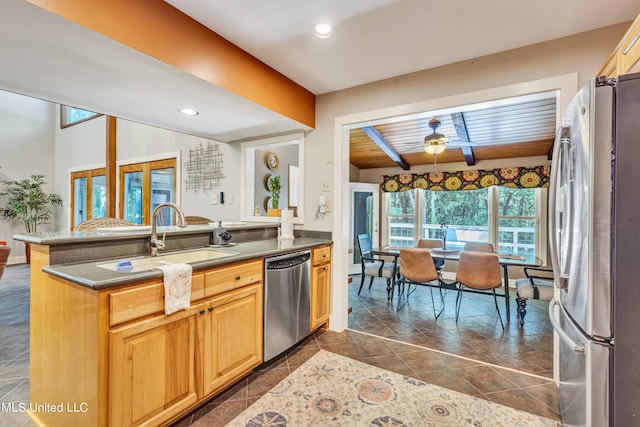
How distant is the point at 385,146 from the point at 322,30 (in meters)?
3.27

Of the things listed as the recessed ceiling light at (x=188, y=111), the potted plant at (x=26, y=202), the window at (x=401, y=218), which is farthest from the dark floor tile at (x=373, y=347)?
the potted plant at (x=26, y=202)

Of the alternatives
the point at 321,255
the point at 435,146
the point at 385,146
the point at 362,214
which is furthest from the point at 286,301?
the point at 362,214

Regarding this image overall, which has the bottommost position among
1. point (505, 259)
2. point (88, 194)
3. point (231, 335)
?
point (231, 335)

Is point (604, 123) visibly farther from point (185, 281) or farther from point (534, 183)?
point (534, 183)

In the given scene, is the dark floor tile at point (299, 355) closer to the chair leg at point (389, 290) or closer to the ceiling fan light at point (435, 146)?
the chair leg at point (389, 290)

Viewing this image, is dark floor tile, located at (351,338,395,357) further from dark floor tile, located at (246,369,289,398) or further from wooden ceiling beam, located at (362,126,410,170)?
wooden ceiling beam, located at (362,126,410,170)

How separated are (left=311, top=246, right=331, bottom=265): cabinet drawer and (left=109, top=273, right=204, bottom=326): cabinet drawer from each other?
4.67 ft

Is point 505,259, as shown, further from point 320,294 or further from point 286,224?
point 286,224

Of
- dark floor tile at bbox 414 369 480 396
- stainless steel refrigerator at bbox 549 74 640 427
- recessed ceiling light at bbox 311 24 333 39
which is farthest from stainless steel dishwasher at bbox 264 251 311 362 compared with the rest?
stainless steel refrigerator at bbox 549 74 640 427

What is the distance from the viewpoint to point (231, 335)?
1.86m

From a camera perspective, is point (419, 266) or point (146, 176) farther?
point (146, 176)

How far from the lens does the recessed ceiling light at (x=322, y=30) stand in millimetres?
1904

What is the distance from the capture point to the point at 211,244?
2.48m

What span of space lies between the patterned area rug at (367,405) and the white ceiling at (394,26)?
2432mm
